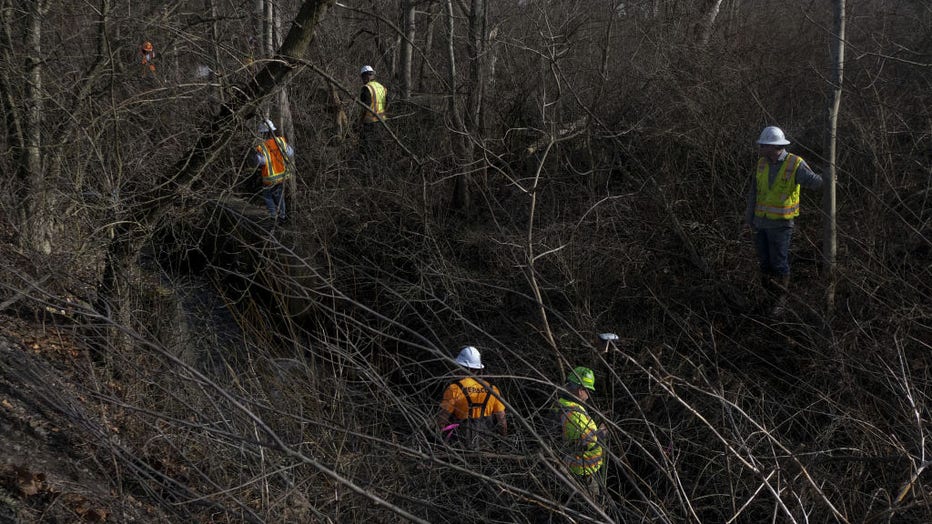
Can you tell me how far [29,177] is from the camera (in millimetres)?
7914

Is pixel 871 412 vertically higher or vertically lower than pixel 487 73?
lower

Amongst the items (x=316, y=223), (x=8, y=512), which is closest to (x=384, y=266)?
(x=316, y=223)

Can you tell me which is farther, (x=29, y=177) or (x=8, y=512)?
(x=29, y=177)

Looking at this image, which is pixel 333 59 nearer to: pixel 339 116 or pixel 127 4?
pixel 339 116

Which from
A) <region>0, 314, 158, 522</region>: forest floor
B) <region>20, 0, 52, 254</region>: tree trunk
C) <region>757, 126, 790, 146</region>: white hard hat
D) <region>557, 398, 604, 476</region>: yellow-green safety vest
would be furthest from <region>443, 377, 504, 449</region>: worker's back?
<region>20, 0, 52, 254</region>: tree trunk

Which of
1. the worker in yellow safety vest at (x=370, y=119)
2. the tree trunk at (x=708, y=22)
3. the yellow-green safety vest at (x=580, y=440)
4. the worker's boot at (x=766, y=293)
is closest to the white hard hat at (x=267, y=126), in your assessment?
the worker in yellow safety vest at (x=370, y=119)

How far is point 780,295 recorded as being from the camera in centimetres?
770

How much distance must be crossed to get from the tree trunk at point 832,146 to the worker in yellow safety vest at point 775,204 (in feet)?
0.56

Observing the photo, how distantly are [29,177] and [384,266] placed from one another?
4.05 meters

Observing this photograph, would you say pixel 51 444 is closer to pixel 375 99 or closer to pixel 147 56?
pixel 147 56

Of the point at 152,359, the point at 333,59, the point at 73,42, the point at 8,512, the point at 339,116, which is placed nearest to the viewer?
the point at 8,512

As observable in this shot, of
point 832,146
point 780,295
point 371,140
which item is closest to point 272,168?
point 371,140

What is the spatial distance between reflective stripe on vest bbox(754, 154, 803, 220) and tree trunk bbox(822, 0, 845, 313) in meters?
0.33

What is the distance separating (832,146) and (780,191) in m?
0.65
